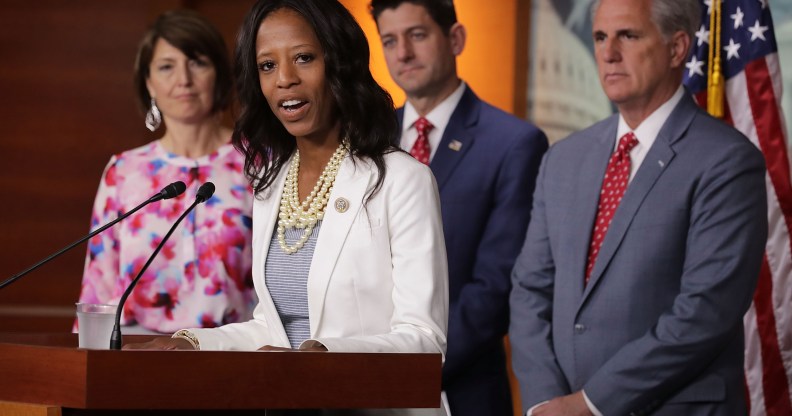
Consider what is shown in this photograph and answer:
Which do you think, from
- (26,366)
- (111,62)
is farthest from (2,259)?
(26,366)

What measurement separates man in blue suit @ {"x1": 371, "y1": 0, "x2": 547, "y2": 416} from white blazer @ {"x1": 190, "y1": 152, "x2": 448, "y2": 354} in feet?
3.70

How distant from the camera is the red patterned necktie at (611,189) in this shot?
3205mm

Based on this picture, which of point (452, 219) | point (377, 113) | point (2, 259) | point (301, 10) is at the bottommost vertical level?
point (2, 259)

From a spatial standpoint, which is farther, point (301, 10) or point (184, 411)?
point (301, 10)

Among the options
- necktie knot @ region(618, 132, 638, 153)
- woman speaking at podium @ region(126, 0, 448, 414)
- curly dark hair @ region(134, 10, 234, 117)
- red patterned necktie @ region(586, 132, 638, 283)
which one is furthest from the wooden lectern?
curly dark hair @ region(134, 10, 234, 117)

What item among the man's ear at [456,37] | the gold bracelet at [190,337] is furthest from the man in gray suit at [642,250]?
the gold bracelet at [190,337]

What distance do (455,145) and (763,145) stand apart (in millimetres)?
1108

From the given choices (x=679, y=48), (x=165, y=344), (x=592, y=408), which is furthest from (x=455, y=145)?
(x=165, y=344)

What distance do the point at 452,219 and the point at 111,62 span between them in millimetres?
2877

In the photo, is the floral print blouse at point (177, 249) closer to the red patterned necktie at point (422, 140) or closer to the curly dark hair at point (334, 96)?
the red patterned necktie at point (422, 140)

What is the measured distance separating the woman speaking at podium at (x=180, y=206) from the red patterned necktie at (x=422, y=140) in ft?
1.94

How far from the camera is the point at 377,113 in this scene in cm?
243

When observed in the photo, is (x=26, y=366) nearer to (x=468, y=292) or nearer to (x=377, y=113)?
(x=377, y=113)

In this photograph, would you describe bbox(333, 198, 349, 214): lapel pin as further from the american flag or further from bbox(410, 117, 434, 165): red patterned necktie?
the american flag
